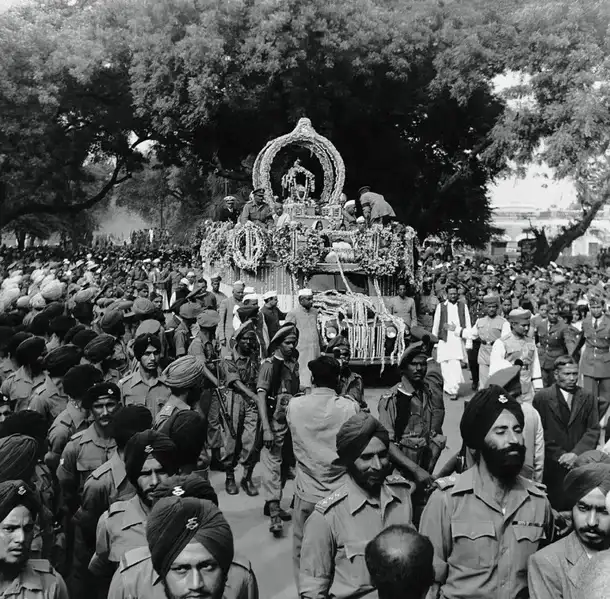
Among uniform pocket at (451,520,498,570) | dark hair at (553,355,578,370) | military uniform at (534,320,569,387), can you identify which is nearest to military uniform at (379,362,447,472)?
dark hair at (553,355,578,370)

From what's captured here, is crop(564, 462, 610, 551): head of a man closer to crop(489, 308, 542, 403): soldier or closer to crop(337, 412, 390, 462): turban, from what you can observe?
crop(337, 412, 390, 462): turban

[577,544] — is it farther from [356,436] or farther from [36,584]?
[36,584]

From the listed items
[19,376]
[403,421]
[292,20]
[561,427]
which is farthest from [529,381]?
[292,20]

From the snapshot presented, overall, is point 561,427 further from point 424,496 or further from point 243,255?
point 243,255

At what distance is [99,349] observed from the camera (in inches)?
276

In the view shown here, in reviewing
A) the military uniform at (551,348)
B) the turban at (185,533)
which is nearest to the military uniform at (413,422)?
the turban at (185,533)

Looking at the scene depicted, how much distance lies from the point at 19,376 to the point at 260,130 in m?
24.5

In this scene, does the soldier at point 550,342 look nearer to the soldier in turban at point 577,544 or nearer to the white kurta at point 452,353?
the white kurta at point 452,353

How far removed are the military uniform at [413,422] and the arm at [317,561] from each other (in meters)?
1.96

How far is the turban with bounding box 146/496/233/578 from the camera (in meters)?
2.80

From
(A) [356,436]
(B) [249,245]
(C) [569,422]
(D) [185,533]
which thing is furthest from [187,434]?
(B) [249,245]

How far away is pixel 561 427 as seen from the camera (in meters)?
5.56

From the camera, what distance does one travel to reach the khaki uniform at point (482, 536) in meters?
3.24

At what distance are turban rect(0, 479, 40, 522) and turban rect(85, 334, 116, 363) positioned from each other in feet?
12.0
